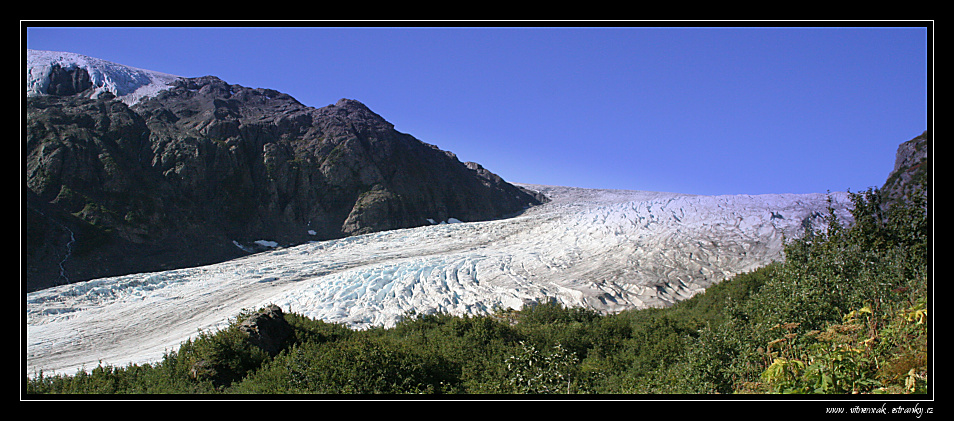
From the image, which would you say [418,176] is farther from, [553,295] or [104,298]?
[553,295]

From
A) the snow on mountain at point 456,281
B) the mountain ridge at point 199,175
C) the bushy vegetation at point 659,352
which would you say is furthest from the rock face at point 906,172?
the mountain ridge at point 199,175

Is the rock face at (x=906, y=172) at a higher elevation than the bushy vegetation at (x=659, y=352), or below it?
higher

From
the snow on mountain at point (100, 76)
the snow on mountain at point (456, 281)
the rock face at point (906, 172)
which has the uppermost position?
the snow on mountain at point (100, 76)

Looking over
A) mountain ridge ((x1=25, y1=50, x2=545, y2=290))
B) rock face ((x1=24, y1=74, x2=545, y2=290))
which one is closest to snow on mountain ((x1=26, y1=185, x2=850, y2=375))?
rock face ((x1=24, y1=74, x2=545, y2=290))

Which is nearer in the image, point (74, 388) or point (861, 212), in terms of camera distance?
point (74, 388)

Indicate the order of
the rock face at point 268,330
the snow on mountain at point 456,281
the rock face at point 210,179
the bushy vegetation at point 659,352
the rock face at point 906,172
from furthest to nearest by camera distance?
1. the rock face at point 210,179
2. the snow on mountain at point 456,281
3. the rock face at point 906,172
4. the rock face at point 268,330
5. the bushy vegetation at point 659,352

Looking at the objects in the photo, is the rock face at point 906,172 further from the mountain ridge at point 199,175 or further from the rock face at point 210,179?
the mountain ridge at point 199,175

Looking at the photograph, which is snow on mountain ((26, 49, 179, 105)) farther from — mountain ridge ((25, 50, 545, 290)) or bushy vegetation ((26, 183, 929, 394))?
bushy vegetation ((26, 183, 929, 394))

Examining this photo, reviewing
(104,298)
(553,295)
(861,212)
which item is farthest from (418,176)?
(861,212)
